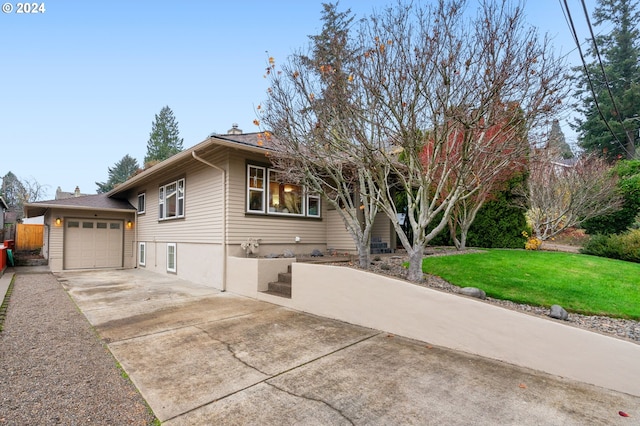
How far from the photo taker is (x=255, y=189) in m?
8.18

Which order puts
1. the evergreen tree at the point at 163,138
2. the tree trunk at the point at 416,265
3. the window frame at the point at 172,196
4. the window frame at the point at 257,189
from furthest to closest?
the evergreen tree at the point at 163,138 < the window frame at the point at 172,196 < the window frame at the point at 257,189 < the tree trunk at the point at 416,265

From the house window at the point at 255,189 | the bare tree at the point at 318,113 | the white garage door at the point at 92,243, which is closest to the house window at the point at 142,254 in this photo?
the white garage door at the point at 92,243

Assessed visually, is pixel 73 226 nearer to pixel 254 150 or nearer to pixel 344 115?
pixel 254 150

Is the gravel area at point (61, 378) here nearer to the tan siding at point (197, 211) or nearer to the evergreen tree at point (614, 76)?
the tan siding at point (197, 211)

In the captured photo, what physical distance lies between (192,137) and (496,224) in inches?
1712

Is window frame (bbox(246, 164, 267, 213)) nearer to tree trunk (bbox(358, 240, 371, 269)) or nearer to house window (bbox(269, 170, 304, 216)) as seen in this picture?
house window (bbox(269, 170, 304, 216))

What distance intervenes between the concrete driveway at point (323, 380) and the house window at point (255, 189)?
12.1 ft

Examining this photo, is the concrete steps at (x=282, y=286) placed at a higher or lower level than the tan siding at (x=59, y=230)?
lower

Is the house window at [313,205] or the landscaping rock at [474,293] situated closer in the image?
the landscaping rock at [474,293]

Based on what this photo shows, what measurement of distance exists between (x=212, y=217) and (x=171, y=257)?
3.70 meters

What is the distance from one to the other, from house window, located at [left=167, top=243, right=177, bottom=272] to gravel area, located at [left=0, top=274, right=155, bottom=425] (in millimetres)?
5174

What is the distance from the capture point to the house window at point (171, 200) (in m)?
10.2

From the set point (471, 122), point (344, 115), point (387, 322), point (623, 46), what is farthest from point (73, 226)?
point (623, 46)

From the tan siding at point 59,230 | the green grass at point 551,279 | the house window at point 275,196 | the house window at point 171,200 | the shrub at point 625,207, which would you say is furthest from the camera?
the tan siding at point 59,230
